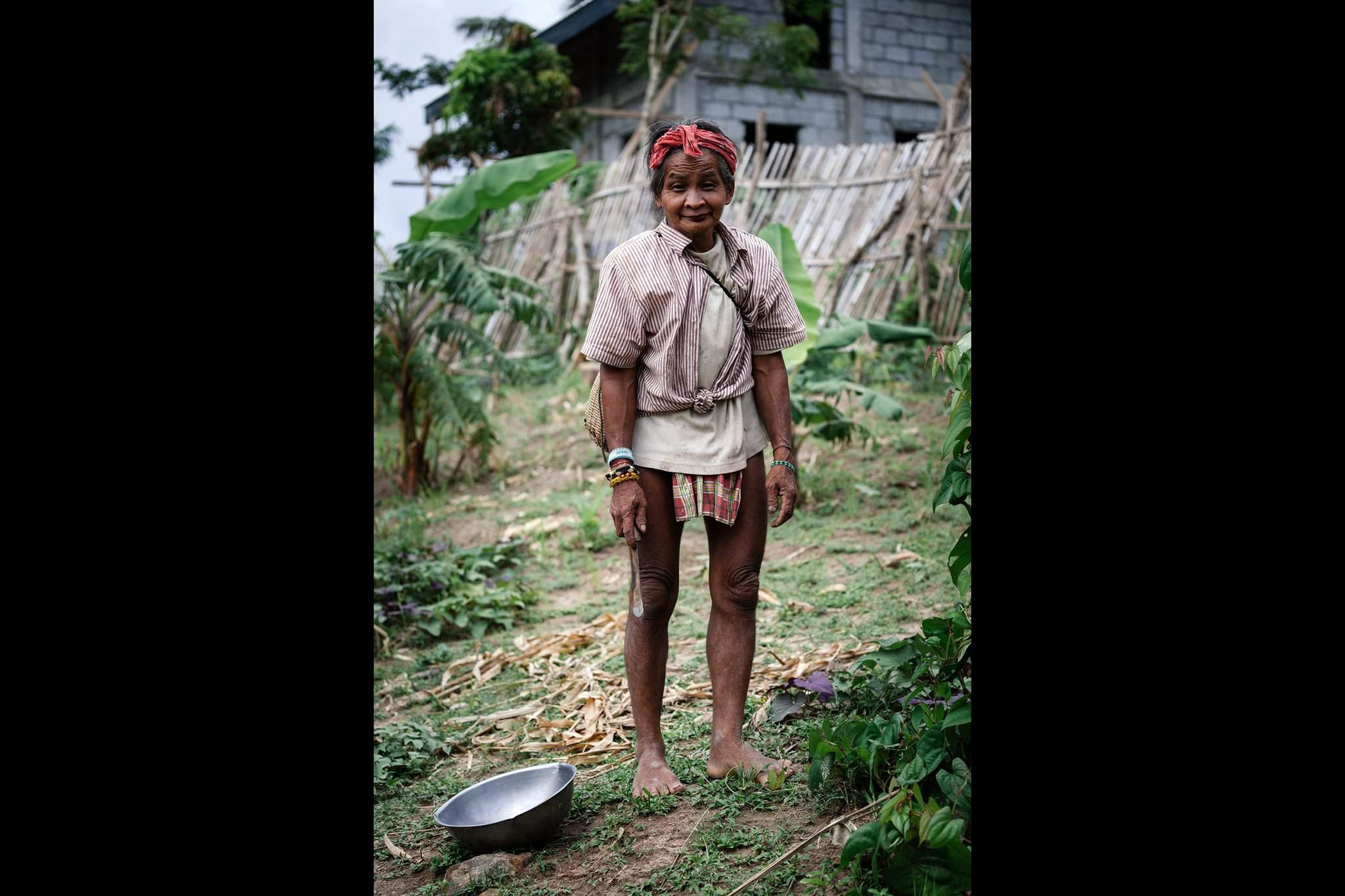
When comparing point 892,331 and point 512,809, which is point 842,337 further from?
point 512,809

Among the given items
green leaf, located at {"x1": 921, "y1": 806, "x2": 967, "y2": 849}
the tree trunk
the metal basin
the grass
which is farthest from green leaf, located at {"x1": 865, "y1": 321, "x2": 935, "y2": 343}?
green leaf, located at {"x1": 921, "y1": 806, "x2": 967, "y2": 849}

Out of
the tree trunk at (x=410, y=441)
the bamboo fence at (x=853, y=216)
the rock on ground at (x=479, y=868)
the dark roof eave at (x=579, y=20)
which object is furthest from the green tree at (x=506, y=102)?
the rock on ground at (x=479, y=868)

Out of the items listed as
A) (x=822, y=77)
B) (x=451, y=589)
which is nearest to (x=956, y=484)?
(x=451, y=589)

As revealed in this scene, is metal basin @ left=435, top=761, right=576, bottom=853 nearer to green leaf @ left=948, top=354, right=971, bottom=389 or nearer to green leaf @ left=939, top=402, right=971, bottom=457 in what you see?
green leaf @ left=939, top=402, right=971, bottom=457

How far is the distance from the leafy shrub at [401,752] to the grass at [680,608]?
65mm

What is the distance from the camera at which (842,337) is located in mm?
6555

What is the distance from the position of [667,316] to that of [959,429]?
2.83 feet
